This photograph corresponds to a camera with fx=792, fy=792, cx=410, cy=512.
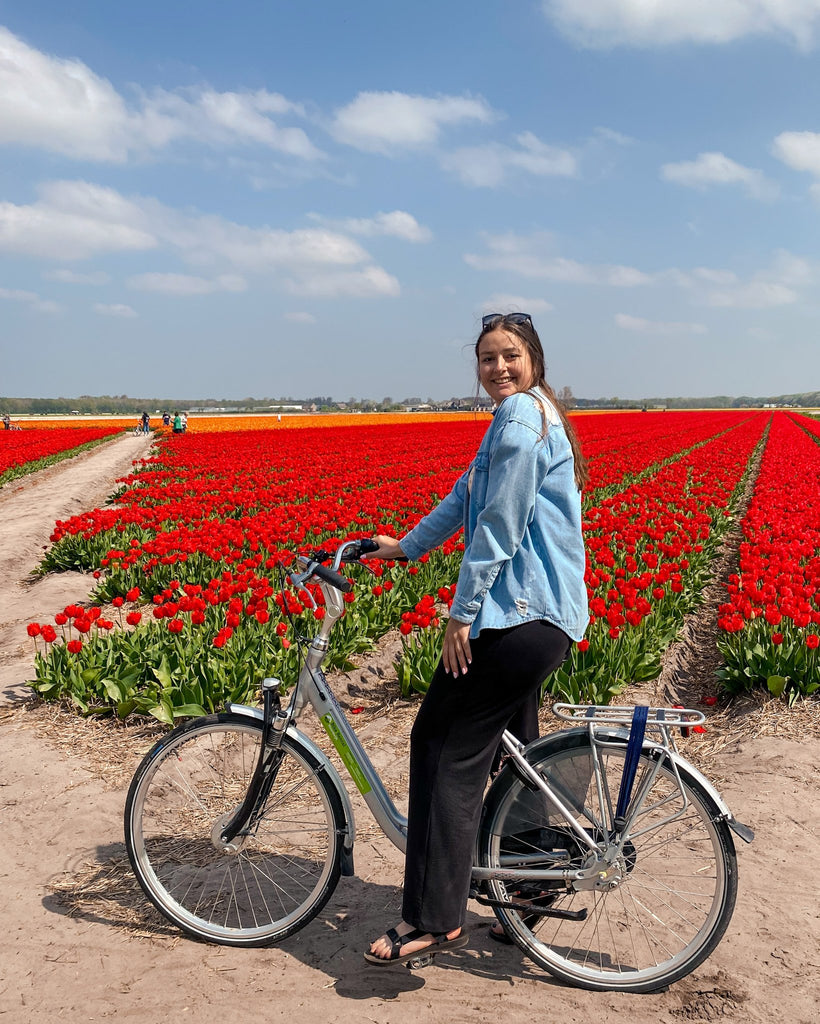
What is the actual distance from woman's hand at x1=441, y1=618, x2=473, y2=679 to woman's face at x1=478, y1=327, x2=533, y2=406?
0.76 m

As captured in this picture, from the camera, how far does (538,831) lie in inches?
107

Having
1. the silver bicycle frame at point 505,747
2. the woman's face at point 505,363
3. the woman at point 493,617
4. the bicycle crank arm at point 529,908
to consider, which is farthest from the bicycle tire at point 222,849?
the woman's face at point 505,363

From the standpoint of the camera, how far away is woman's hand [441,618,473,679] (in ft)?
7.74

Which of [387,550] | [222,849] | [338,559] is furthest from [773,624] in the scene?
[222,849]

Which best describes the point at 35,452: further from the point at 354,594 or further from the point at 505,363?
the point at 505,363

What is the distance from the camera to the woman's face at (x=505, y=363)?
2529 mm

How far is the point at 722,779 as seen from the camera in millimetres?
4312

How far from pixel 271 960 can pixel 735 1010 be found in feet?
5.21

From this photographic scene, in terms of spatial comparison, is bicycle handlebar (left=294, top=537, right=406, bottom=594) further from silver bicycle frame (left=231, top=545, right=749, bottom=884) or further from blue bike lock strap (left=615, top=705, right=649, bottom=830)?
blue bike lock strap (left=615, top=705, right=649, bottom=830)

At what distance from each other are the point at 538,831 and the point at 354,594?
54.3 inches

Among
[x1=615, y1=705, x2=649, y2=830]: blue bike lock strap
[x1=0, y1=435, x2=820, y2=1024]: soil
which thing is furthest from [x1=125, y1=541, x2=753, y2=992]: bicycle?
[x1=0, y1=435, x2=820, y2=1024]: soil

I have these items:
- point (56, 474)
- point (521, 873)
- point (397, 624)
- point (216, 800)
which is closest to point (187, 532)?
point (397, 624)

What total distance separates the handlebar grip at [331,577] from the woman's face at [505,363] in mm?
804

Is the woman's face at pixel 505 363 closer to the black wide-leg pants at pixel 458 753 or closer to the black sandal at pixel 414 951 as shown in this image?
the black wide-leg pants at pixel 458 753
